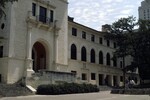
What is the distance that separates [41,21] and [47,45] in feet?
11.5

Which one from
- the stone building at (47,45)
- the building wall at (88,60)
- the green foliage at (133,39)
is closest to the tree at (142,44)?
the green foliage at (133,39)

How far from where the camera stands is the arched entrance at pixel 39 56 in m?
40.6

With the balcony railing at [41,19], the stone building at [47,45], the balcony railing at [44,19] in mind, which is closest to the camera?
the stone building at [47,45]

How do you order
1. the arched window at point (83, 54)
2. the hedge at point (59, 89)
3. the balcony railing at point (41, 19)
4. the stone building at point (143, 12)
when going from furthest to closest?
the stone building at point (143, 12)
the arched window at point (83, 54)
the balcony railing at point (41, 19)
the hedge at point (59, 89)

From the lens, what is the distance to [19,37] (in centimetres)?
3525

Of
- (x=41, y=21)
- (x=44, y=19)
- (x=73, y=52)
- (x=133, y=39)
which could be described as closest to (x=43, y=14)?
(x=44, y=19)

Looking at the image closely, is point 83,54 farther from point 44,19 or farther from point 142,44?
point 44,19

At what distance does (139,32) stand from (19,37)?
81.2ft

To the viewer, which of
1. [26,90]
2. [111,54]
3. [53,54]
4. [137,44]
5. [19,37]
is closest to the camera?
[26,90]

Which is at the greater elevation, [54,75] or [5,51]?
[5,51]

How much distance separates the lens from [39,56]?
41.2 meters

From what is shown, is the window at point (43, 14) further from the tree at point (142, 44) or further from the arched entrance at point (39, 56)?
the tree at point (142, 44)

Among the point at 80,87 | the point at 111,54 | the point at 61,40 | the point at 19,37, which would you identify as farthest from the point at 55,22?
the point at 111,54

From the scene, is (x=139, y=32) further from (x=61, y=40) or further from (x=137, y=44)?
(x=61, y=40)
